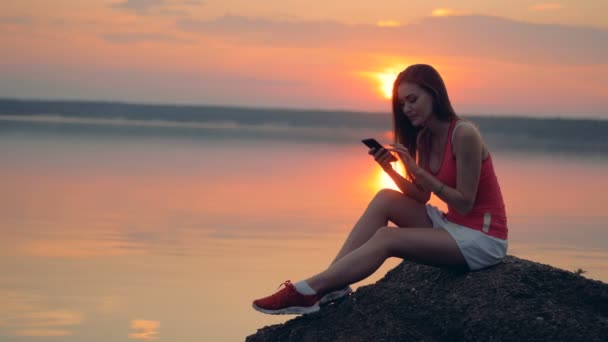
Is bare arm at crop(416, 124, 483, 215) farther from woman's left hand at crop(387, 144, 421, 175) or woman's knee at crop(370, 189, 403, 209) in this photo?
woman's knee at crop(370, 189, 403, 209)

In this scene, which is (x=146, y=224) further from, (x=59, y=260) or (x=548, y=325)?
(x=548, y=325)

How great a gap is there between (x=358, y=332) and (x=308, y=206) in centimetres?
1067

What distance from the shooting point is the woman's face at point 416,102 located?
6586 millimetres

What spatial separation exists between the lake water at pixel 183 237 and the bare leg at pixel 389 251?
6.10 ft

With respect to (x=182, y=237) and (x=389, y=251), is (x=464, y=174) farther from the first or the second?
(x=182, y=237)

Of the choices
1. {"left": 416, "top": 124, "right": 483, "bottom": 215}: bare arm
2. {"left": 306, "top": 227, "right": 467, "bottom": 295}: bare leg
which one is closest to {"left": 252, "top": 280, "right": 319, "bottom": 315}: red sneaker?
{"left": 306, "top": 227, "right": 467, "bottom": 295}: bare leg

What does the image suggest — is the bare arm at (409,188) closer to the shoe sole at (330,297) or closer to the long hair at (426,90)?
the long hair at (426,90)

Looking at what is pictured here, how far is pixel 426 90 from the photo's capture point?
260 inches

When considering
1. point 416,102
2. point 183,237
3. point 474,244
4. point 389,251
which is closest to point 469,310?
point 474,244

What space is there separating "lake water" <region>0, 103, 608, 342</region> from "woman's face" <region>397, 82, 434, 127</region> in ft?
7.93

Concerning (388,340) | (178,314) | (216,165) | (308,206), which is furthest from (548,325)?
(216,165)

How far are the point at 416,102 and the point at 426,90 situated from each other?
3.4 inches

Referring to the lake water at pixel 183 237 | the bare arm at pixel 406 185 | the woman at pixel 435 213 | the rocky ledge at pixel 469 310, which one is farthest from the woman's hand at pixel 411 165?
the lake water at pixel 183 237

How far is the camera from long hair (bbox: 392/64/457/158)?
A: 656cm
